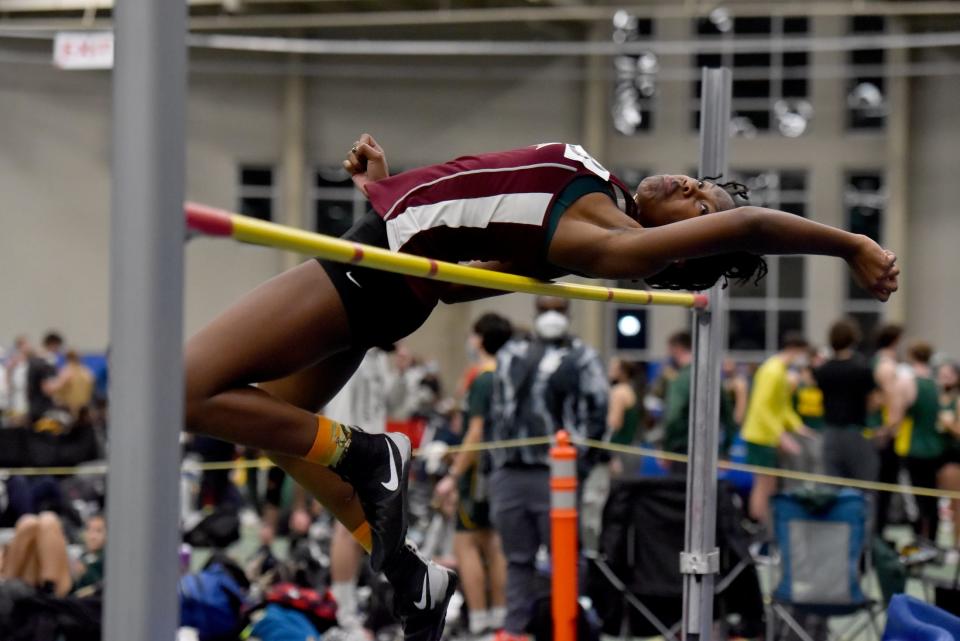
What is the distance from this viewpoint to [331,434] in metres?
2.86

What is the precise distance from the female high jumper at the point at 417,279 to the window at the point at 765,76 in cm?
1664

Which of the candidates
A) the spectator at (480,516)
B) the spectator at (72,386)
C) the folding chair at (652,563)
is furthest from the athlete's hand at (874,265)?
the spectator at (72,386)

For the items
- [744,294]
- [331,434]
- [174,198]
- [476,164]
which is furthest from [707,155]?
[744,294]

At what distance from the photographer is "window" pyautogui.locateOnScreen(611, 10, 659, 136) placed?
1945 centimetres

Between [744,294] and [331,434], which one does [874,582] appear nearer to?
[331,434]

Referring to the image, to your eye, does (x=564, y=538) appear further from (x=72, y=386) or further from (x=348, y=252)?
(x=72, y=386)

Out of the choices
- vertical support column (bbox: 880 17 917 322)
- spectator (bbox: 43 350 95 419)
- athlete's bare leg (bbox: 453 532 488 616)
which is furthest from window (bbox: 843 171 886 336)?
athlete's bare leg (bbox: 453 532 488 616)

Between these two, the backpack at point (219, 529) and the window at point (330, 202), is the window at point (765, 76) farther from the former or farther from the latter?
the backpack at point (219, 529)

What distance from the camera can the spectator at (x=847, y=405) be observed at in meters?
7.91

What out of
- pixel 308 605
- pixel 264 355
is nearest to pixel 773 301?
pixel 308 605

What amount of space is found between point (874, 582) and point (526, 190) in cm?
581

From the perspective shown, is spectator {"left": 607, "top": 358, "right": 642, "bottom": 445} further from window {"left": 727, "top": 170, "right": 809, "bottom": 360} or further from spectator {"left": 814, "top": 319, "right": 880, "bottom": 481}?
window {"left": 727, "top": 170, "right": 809, "bottom": 360}

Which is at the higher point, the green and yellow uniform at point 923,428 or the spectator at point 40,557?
the green and yellow uniform at point 923,428

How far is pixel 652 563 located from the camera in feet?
17.8
